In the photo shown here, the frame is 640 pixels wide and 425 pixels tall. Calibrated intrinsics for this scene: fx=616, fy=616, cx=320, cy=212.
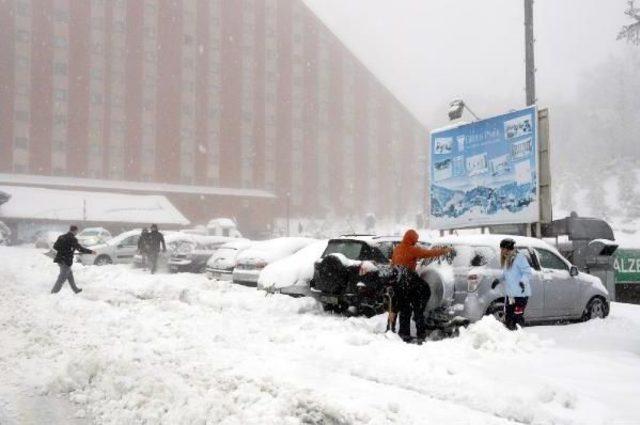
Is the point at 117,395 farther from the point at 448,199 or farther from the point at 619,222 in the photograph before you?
the point at 619,222

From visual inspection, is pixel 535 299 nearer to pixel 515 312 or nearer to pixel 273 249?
pixel 515 312

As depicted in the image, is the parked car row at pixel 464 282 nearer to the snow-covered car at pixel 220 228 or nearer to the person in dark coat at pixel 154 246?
the person in dark coat at pixel 154 246

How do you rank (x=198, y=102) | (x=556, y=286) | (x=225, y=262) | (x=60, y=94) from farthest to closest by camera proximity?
(x=198, y=102) < (x=60, y=94) < (x=225, y=262) < (x=556, y=286)

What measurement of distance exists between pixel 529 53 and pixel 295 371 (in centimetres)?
1234

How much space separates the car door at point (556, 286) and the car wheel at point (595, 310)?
1.92 feet

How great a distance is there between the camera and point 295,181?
244 ft

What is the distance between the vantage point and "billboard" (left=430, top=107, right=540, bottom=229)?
15820 millimetres

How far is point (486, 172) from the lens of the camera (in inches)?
683

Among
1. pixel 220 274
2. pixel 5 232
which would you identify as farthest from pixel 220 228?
pixel 220 274

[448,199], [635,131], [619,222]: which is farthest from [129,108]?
[635,131]

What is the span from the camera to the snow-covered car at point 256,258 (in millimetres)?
15398

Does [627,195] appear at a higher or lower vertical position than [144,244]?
higher

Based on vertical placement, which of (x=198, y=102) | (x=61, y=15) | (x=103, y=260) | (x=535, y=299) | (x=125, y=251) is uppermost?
(x=61, y=15)

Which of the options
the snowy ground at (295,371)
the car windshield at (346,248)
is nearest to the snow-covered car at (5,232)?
the snowy ground at (295,371)
